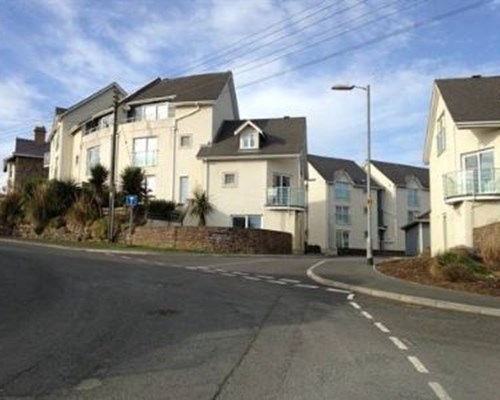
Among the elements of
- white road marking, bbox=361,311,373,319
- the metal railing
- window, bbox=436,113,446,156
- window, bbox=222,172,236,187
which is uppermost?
window, bbox=436,113,446,156

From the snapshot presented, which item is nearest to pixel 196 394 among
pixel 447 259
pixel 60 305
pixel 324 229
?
pixel 60 305

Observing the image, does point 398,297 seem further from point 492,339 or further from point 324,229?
point 324,229

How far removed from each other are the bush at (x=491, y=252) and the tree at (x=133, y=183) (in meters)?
22.4

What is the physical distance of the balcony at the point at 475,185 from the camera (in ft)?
102

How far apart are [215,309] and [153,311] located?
1283mm

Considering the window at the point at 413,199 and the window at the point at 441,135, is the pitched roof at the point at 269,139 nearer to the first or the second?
the window at the point at 441,135

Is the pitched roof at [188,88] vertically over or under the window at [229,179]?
over

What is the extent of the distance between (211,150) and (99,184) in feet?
28.6

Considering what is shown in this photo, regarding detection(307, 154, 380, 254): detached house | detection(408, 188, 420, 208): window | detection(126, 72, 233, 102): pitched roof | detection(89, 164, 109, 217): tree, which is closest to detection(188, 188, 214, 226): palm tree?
detection(89, 164, 109, 217): tree

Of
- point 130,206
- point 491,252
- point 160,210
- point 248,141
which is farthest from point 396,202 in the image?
point 491,252

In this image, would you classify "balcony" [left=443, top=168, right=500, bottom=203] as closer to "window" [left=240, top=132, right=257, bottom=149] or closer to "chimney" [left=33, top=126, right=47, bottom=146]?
"window" [left=240, top=132, right=257, bottom=149]

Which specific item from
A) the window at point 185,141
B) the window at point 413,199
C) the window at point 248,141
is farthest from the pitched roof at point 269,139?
the window at point 413,199

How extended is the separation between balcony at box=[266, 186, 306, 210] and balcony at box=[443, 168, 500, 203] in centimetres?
1464

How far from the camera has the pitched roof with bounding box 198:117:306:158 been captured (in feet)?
153
